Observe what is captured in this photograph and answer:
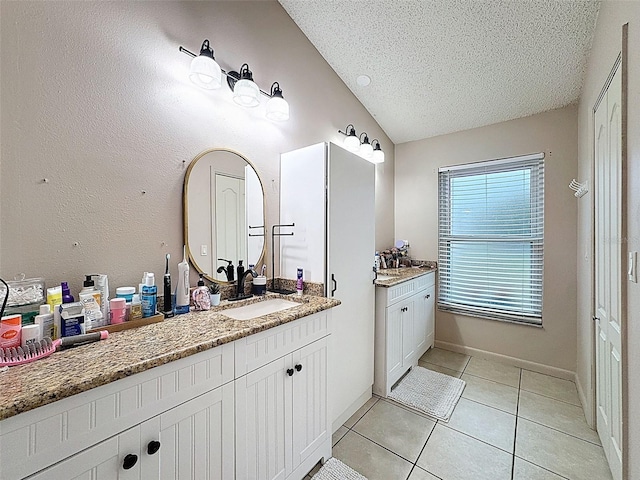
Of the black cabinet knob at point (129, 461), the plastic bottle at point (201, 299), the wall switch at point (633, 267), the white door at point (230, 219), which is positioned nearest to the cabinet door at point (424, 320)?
the wall switch at point (633, 267)

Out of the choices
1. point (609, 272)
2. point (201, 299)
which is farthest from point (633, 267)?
point (201, 299)

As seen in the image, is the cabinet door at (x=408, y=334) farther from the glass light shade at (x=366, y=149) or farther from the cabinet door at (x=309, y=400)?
the glass light shade at (x=366, y=149)

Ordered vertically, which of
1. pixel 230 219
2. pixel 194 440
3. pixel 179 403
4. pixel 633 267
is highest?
pixel 230 219

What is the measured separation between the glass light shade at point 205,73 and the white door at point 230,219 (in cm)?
50

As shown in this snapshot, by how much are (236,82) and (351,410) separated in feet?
7.89

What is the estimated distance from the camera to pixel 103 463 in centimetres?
80

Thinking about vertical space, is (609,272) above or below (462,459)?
above

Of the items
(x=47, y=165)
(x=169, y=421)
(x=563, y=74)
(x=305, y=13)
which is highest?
(x=305, y=13)

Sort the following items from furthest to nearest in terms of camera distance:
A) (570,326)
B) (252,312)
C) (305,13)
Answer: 1. (570,326)
2. (305,13)
3. (252,312)

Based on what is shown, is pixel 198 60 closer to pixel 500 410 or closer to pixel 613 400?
pixel 613 400

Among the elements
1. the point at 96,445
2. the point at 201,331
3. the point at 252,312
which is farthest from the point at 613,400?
the point at 96,445

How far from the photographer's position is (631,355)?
3.68 feet

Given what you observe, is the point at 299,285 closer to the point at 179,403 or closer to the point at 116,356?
the point at 179,403

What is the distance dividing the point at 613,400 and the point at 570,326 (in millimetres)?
1368
